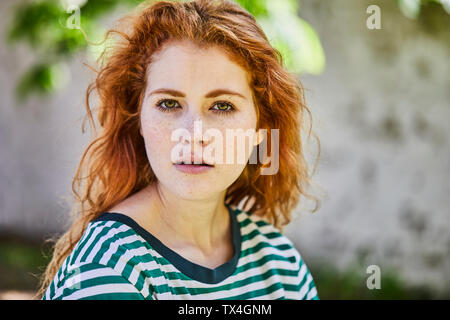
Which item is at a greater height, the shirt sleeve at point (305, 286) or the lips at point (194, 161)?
the lips at point (194, 161)

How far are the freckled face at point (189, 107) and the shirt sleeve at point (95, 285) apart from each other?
10.4 inches

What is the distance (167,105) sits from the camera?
4.10 ft

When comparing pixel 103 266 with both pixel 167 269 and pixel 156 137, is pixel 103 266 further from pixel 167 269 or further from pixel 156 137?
pixel 156 137

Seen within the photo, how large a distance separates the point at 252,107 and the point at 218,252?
0.40 metres

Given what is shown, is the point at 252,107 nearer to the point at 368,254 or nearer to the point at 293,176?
the point at 293,176

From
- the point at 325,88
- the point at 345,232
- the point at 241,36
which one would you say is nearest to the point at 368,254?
the point at 345,232

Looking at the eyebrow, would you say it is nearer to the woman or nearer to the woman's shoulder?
the woman

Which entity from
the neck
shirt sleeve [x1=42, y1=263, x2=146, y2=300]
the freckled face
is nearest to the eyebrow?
the freckled face

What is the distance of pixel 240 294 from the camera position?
4.25 ft

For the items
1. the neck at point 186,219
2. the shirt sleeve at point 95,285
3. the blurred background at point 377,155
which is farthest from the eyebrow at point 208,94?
the blurred background at point 377,155

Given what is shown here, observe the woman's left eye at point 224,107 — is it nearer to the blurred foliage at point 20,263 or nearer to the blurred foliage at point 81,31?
the blurred foliage at point 81,31

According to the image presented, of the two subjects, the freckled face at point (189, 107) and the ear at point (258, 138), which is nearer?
the freckled face at point (189, 107)

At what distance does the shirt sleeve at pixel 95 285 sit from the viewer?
1050mm

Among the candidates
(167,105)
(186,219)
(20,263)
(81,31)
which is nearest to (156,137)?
(167,105)
